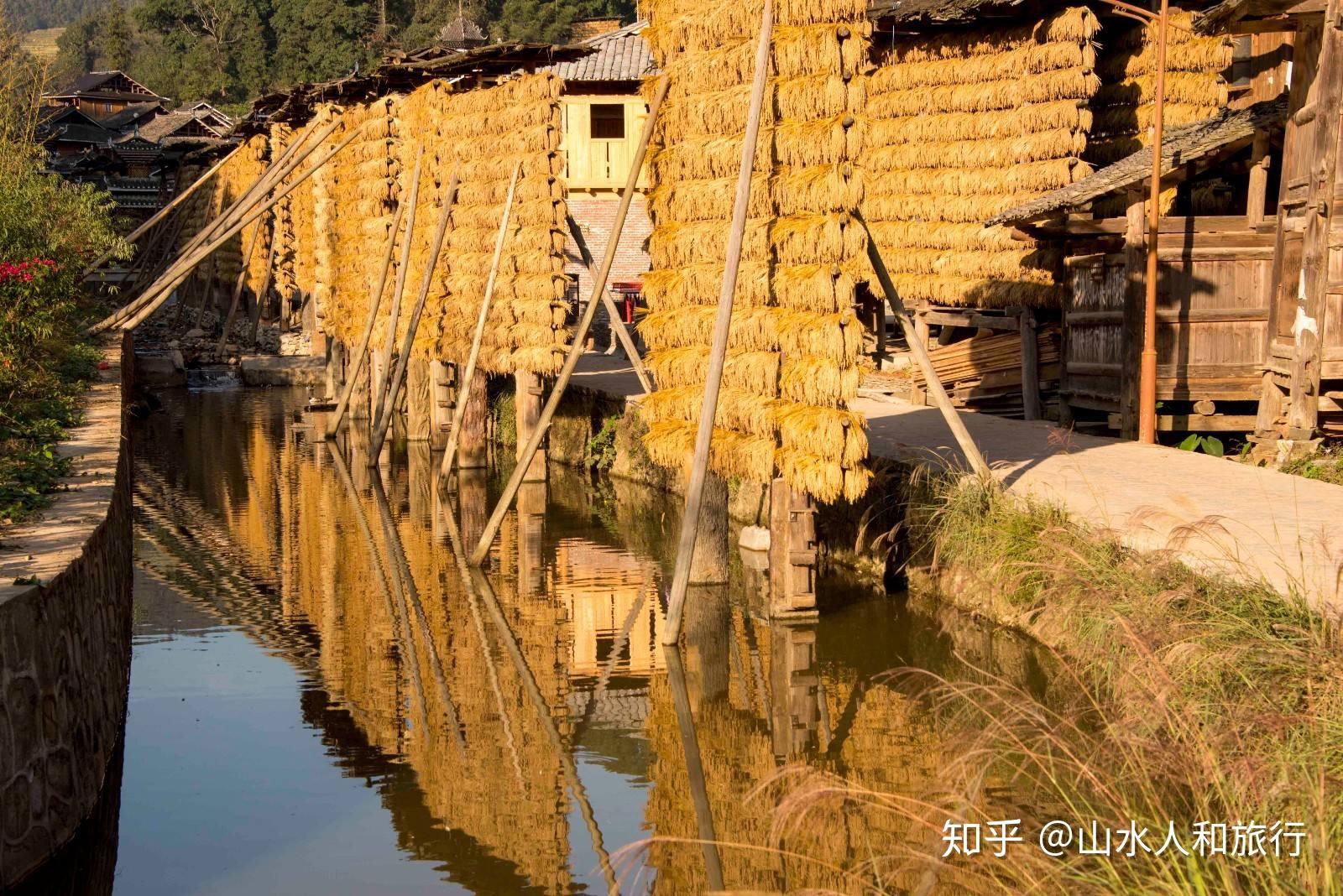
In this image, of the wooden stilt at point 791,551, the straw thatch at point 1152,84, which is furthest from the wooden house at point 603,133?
the wooden stilt at point 791,551

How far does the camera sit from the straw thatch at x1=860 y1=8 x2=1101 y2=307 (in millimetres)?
16844

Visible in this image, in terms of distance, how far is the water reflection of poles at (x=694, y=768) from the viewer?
22.7ft

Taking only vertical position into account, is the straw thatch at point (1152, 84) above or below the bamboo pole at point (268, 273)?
above

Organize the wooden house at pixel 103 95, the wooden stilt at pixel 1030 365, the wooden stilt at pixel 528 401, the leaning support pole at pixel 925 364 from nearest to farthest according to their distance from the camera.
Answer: the leaning support pole at pixel 925 364 → the wooden stilt at pixel 528 401 → the wooden stilt at pixel 1030 365 → the wooden house at pixel 103 95

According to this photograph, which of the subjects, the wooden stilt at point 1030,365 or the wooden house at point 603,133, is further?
the wooden house at point 603,133

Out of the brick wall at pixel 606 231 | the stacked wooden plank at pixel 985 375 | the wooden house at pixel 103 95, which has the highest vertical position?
the wooden house at pixel 103 95

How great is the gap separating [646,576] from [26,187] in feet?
38.6

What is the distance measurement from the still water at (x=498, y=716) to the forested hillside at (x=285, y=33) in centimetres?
4162

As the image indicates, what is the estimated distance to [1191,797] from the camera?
5156mm

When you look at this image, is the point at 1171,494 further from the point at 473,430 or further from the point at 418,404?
the point at 418,404

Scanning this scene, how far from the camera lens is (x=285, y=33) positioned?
65938 mm

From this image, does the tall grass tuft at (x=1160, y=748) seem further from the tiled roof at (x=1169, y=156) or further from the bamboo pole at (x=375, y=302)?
the bamboo pole at (x=375, y=302)

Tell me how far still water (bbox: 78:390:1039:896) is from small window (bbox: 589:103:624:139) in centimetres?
2002

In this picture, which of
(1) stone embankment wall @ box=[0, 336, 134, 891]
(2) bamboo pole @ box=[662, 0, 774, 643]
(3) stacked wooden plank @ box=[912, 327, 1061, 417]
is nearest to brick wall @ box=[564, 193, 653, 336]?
(3) stacked wooden plank @ box=[912, 327, 1061, 417]
